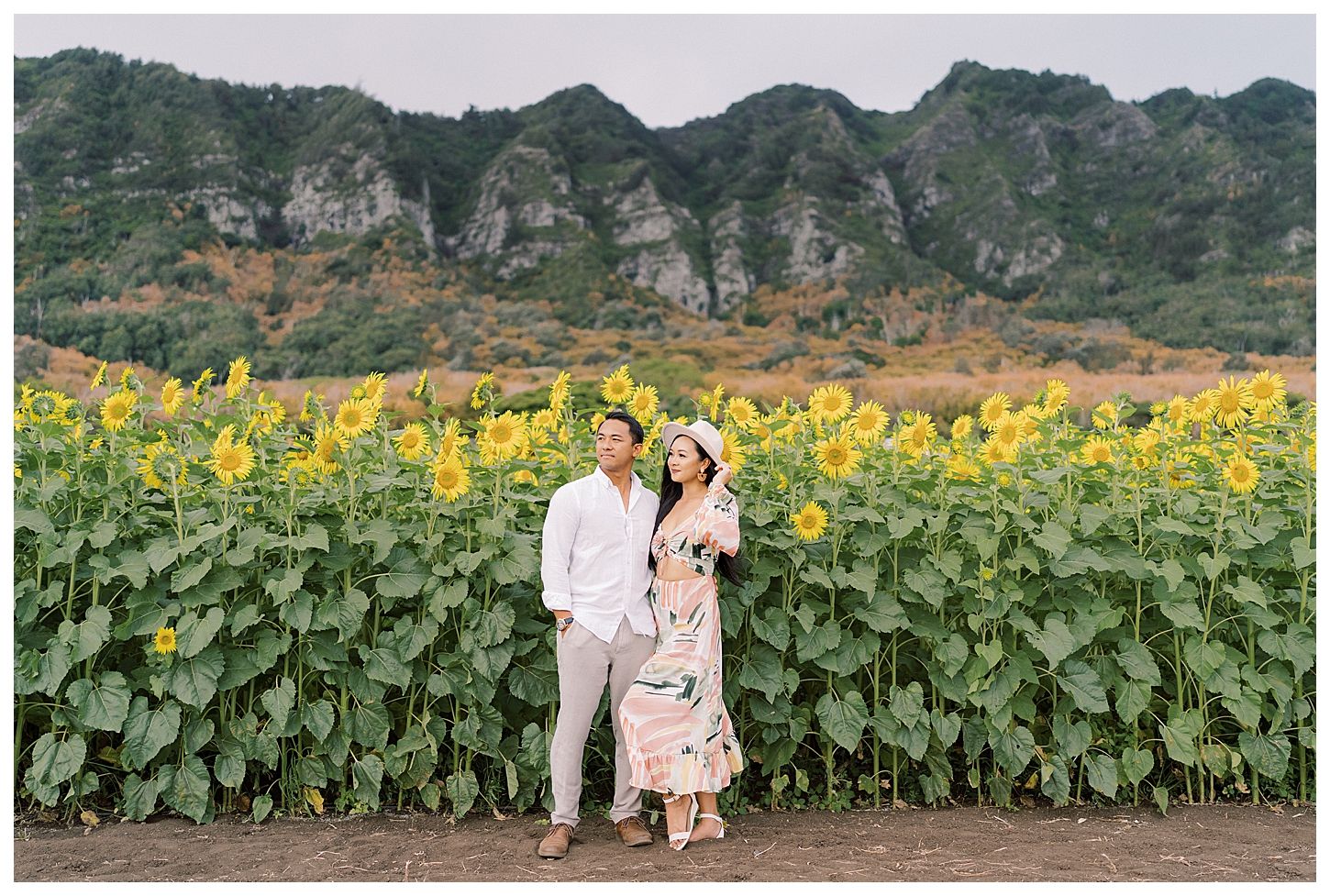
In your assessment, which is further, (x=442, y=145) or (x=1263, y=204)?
(x=442, y=145)

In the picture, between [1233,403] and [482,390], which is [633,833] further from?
[1233,403]

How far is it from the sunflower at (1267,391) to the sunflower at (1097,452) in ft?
2.05

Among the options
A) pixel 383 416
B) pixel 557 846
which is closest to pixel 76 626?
pixel 383 416

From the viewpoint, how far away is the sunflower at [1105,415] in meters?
3.49

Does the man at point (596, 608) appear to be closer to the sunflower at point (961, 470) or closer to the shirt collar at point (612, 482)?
the shirt collar at point (612, 482)

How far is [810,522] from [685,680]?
70cm

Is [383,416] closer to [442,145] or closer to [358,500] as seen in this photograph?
[358,500]

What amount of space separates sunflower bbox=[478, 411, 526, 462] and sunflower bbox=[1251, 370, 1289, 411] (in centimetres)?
284

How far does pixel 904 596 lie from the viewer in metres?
3.31

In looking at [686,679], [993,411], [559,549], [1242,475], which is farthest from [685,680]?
[1242,475]

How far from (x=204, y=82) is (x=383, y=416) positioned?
82376 mm

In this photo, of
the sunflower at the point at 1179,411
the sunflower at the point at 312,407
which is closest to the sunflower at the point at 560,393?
the sunflower at the point at 312,407

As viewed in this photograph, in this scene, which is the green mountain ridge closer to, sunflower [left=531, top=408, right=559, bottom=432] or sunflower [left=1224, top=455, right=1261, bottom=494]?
sunflower [left=531, top=408, right=559, bottom=432]

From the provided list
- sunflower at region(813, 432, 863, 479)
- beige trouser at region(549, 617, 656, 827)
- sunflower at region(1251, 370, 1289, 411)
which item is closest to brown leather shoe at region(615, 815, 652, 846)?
beige trouser at region(549, 617, 656, 827)
